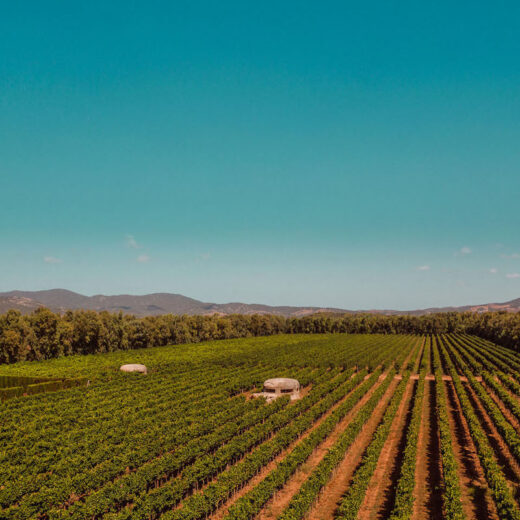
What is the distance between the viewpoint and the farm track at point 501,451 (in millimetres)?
21923

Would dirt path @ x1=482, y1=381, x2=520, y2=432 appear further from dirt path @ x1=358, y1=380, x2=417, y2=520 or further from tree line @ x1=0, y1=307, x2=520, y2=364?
tree line @ x1=0, y1=307, x2=520, y2=364

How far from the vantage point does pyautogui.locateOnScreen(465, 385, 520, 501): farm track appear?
2192 centimetres

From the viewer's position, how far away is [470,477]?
73.0 feet

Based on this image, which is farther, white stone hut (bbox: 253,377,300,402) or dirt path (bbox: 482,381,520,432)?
white stone hut (bbox: 253,377,300,402)

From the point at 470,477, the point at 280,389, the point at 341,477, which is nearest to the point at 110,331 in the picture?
the point at 280,389

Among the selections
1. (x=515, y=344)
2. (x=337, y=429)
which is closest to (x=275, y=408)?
(x=337, y=429)

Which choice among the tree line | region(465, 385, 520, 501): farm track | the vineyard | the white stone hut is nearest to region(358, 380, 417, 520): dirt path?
the vineyard

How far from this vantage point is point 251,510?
1666 centimetres

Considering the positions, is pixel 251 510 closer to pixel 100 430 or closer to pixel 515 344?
pixel 100 430

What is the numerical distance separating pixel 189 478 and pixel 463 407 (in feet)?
91.2

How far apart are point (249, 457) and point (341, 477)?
18.2 ft

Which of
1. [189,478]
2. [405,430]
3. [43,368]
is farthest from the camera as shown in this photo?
[43,368]

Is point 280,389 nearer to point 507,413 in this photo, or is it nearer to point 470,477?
point 470,477

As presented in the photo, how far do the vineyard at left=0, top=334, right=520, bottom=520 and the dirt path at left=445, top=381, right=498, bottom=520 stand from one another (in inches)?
3.7
